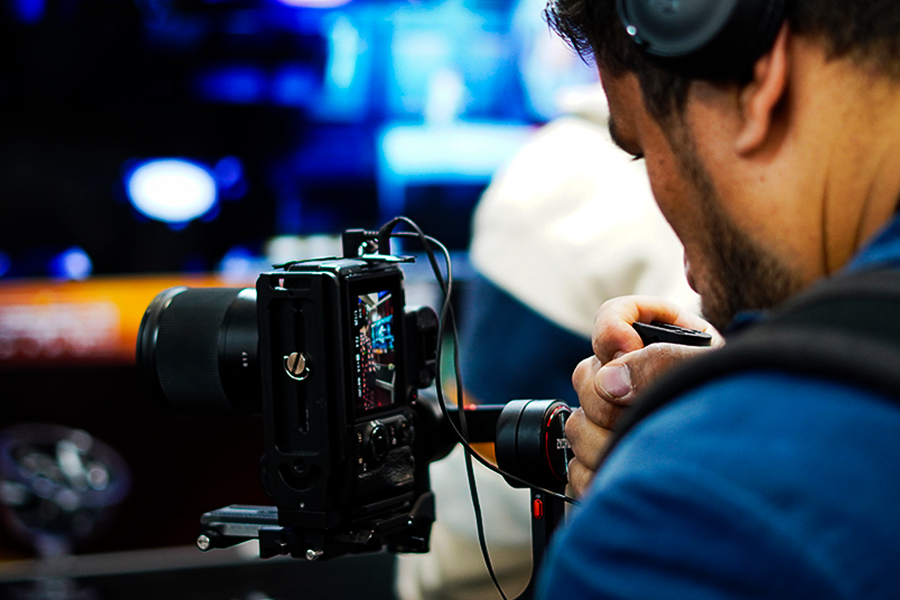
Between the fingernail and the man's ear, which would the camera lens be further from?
Answer: the man's ear

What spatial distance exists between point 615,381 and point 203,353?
1.43 ft

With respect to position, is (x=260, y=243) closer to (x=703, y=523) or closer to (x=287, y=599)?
(x=287, y=599)

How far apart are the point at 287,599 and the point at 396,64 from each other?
1.87 meters

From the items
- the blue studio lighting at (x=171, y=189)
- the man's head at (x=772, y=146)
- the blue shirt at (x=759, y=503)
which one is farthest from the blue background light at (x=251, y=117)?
the blue shirt at (x=759, y=503)

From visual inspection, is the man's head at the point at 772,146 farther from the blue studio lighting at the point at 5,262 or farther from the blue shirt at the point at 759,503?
the blue studio lighting at the point at 5,262

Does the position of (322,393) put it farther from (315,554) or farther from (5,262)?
(5,262)

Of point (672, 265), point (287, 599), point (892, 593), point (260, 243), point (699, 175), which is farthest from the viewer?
point (260, 243)

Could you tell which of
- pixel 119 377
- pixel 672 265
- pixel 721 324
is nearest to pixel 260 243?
pixel 119 377

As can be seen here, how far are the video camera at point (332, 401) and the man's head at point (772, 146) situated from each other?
332 mm

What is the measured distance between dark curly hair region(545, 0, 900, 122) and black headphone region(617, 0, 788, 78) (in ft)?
0.07

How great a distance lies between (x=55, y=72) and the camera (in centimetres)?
318

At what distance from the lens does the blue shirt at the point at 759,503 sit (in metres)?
0.40

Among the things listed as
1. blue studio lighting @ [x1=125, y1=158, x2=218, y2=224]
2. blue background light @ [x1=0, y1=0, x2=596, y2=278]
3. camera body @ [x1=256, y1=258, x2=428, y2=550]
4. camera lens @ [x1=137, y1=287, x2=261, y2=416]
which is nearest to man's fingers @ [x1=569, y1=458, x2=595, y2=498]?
camera body @ [x1=256, y1=258, x2=428, y2=550]

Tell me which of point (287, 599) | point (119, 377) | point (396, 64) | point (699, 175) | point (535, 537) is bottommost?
point (287, 599)
